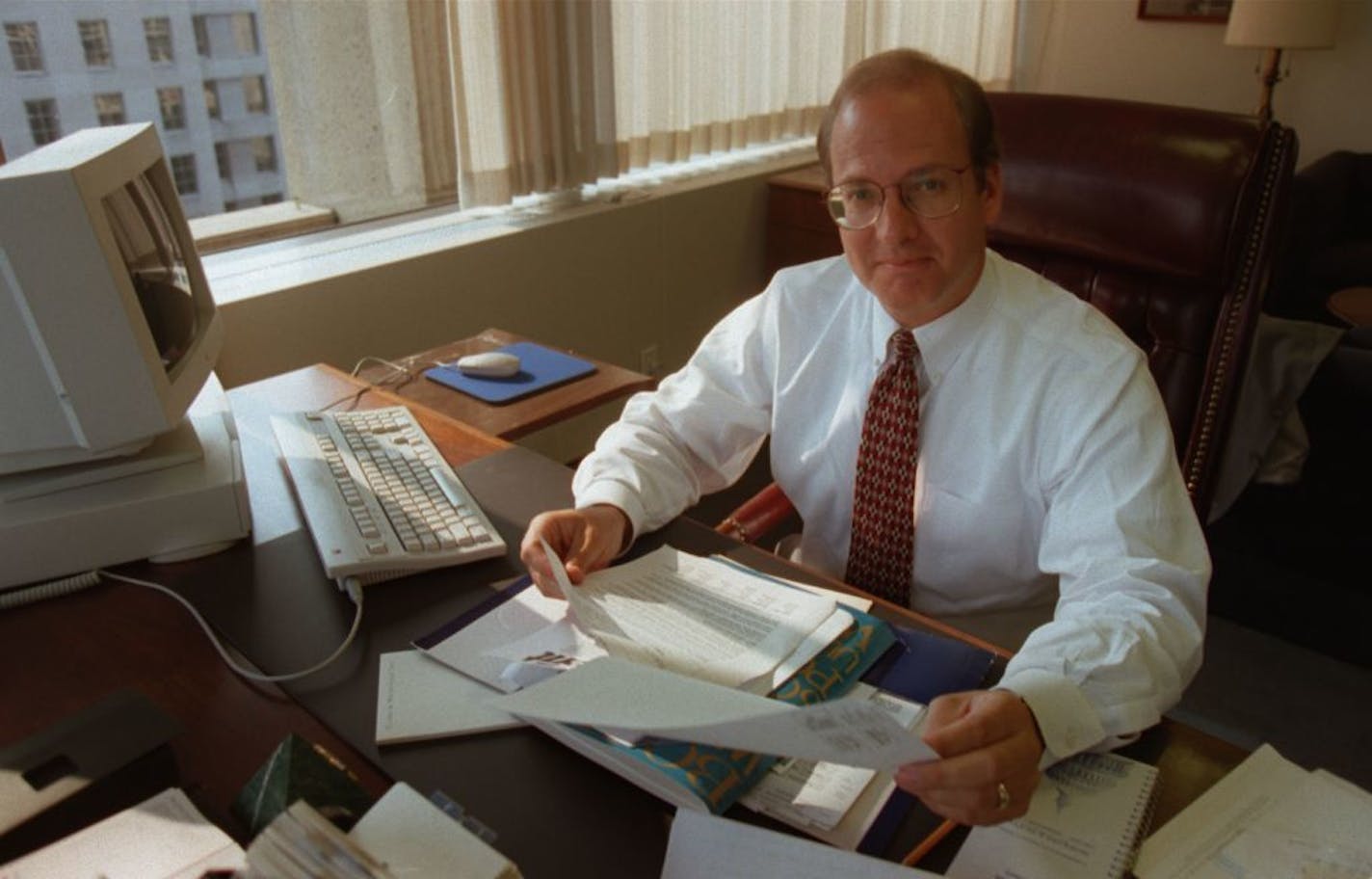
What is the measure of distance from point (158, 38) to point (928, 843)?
216cm

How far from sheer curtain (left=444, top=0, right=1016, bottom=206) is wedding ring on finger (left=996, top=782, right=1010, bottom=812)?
79.6 inches

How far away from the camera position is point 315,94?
227cm

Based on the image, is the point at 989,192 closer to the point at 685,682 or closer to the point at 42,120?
the point at 685,682

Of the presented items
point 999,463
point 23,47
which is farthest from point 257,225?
point 999,463

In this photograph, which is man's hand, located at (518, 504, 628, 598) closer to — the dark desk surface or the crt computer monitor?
the dark desk surface

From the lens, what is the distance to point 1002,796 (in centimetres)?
76

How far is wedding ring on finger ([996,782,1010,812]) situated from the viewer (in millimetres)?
753

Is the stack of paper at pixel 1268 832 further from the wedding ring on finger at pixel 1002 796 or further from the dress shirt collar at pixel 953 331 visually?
the dress shirt collar at pixel 953 331

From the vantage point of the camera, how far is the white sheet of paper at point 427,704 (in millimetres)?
870

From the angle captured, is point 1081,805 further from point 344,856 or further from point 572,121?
point 572,121

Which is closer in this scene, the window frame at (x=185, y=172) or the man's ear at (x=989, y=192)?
the man's ear at (x=989, y=192)

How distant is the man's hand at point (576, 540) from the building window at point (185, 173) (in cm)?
152

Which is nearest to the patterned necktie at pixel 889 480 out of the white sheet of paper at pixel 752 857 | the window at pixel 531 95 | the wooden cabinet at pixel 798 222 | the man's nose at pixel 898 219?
the man's nose at pixel 898 219

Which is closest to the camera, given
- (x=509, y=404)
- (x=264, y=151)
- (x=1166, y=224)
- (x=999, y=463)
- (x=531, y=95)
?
(x=999, y=463)
